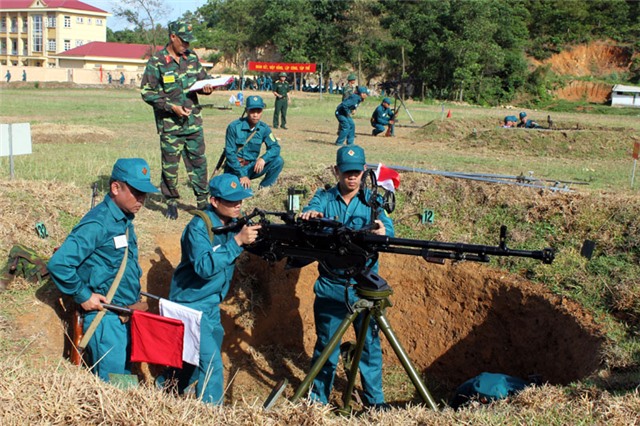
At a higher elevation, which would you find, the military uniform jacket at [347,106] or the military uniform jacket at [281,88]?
the military uniform jacket at [281,88]

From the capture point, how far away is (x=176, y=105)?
891 cm

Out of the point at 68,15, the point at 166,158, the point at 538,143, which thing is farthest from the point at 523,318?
the point at 68,15

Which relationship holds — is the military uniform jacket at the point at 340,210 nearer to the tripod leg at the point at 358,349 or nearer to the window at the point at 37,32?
the tripod leg at the point at 358,349

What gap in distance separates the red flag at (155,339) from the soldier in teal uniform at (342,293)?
1.29 metres

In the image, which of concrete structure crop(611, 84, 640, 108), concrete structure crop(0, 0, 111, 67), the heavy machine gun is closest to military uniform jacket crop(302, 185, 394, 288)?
the heavy machine gun

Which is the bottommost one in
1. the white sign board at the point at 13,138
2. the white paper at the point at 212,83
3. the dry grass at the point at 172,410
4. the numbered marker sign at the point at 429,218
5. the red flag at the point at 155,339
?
the red flag at the point at 155,339

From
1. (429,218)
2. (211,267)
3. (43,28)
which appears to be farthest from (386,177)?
(43,28)

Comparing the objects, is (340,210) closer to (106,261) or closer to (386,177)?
(106,261)

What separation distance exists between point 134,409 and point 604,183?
1131 centimetres

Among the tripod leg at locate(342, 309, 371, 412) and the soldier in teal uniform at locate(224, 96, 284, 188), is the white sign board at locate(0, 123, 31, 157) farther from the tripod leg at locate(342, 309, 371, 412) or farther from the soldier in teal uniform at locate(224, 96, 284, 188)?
the tripod leg at locate(342, 309, 371, 412)

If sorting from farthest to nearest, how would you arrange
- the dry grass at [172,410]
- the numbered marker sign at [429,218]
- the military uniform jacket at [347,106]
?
1. the military uniform jacket at [347,106]
2. the numbered marker sign at [429,218]
3. the dry grass at [172,410]

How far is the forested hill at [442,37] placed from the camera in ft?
170

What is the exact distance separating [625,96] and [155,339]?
2029 inches

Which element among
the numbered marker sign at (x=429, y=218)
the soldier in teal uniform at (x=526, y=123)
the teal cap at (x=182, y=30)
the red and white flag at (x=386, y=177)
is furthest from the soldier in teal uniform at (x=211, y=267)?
the soldier in teal uniform at (x=526, y=123)
